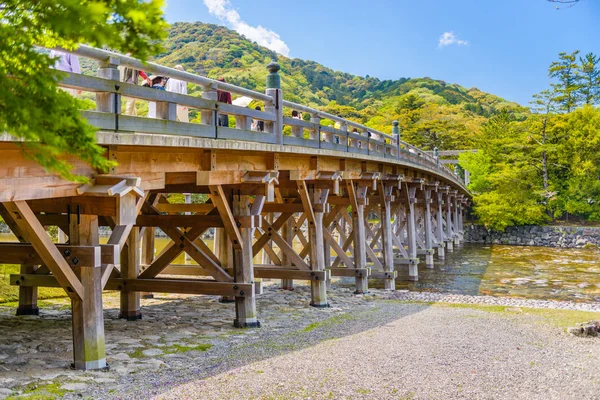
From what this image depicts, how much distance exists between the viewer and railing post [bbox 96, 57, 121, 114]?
5316mm

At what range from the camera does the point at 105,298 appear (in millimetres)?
11742

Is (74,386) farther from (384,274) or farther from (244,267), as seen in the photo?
(384,274)

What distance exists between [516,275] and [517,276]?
308mm

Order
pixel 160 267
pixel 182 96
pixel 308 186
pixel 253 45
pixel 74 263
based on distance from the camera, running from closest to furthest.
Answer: pixel 74 263, pixel 182 96, pixel 160 267, pixel 308 186, pixel 253 45

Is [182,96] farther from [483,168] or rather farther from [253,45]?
[253,45]

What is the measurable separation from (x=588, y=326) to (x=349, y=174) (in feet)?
19.8

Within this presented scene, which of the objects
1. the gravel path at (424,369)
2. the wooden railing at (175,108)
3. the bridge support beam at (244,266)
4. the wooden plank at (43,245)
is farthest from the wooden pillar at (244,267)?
the wooden plank at (43,245)

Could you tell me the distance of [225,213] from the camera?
7805 mm

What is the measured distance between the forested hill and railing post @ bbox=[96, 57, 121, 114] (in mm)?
53514

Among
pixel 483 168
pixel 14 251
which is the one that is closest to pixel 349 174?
pixel 14 251

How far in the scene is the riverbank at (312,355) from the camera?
5.15 m

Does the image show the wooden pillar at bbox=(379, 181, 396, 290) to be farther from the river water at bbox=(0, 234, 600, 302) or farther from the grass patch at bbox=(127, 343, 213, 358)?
the grass patch at bbox=(127, 343, 213, 358)

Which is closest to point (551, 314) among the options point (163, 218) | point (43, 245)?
point (163, 218)

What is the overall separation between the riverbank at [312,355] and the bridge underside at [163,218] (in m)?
0.58
